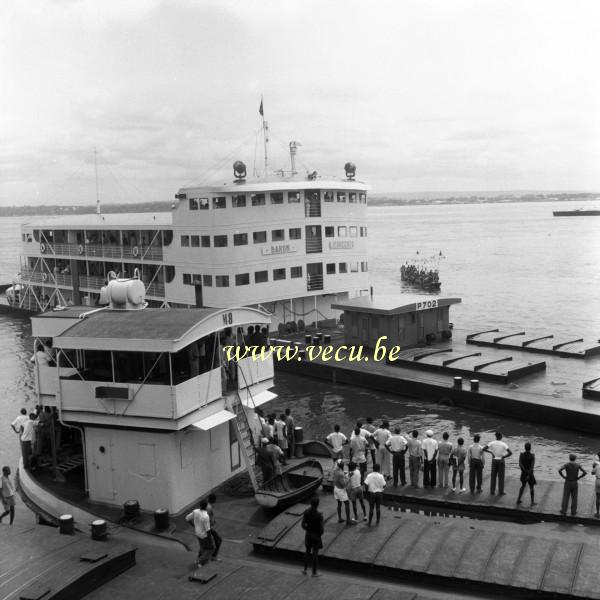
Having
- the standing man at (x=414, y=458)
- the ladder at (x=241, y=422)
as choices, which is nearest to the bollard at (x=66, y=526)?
the ladder at (x=241, y=422)

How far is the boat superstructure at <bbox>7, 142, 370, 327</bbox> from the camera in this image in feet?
143

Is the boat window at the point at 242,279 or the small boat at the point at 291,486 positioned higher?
the boat window at the point at 242,279

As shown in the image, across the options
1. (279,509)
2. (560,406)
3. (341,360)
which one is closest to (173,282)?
(341,360)

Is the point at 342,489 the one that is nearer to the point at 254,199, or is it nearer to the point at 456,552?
the point at 456,552

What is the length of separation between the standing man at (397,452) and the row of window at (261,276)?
25289 millimetres

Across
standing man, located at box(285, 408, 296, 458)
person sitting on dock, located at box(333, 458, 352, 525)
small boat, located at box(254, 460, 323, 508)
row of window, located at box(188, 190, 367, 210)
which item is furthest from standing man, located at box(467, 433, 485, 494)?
row of window, located at box(188, 190, 367, 210)

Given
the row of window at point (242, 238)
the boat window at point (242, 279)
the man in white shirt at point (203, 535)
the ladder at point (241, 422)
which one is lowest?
the man in white shirt at point (203, 535)

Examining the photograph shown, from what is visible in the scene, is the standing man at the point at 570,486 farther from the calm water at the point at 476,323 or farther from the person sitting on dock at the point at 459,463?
the calm water at the point at 476,323

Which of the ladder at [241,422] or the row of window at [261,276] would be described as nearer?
the ladder at [241,422]

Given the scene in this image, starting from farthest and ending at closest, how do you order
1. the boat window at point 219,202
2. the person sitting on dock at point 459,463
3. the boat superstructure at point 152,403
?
the boat window at point 219,202 < the person sitting on dock at point 459,463 < the boat superstructure at point 152,403

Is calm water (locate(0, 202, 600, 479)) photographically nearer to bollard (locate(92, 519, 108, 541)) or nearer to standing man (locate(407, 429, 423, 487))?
standing man (locate(407, 429, 423, 487))

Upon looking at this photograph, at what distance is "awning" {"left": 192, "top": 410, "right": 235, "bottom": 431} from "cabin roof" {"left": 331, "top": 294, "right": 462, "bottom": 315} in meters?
18.9

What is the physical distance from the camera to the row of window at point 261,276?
43.5 meters

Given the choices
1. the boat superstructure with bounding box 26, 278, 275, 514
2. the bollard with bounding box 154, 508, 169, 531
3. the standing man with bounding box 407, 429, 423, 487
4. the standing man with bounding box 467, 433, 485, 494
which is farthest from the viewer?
the standing man with bounding box 407, 429, 423, 487
